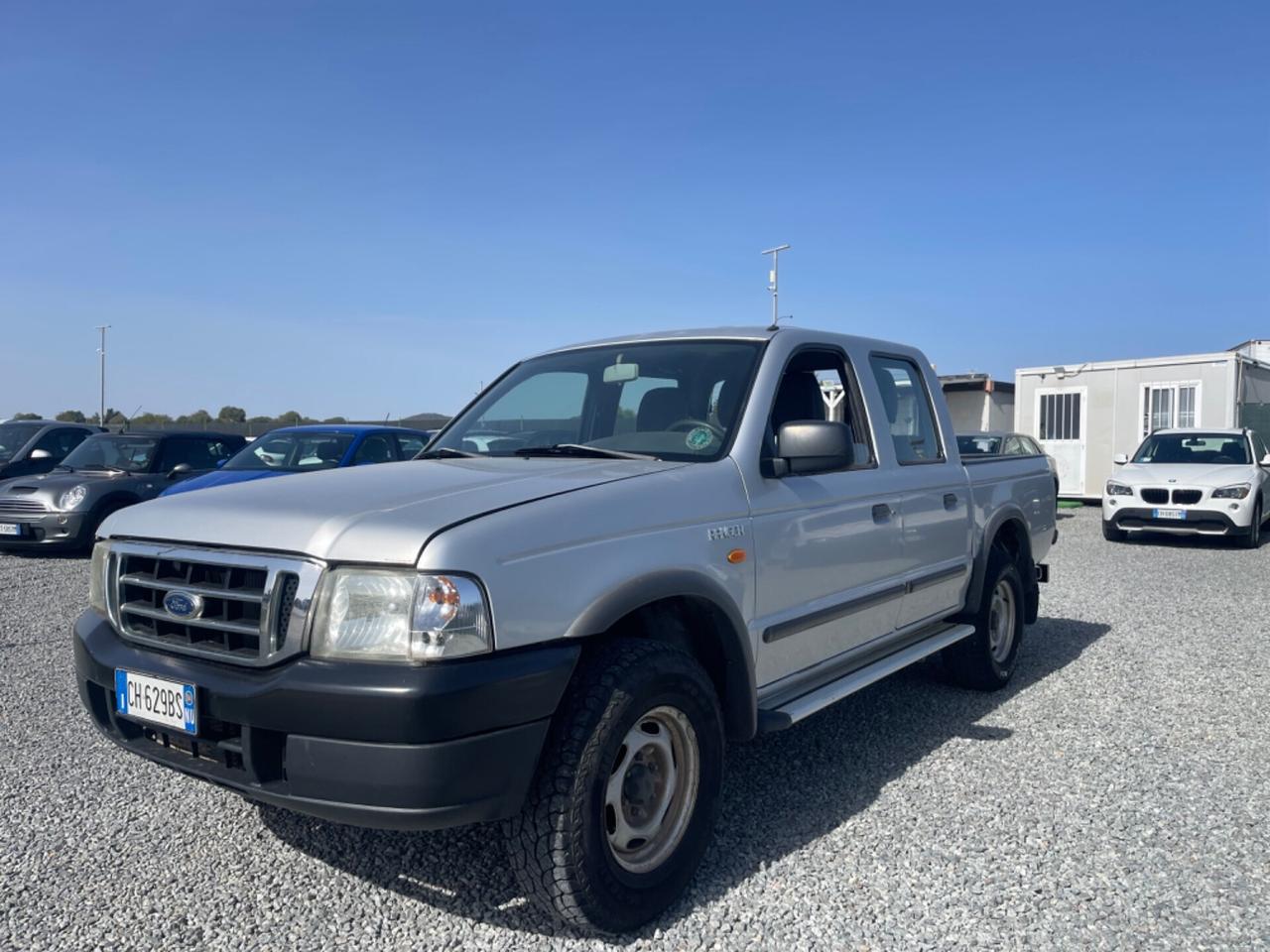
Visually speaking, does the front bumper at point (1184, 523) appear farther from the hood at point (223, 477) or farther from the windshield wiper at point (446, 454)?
the windshield wiper at point (446, 454)

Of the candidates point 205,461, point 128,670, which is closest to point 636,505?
point 128,670

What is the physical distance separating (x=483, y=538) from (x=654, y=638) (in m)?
0.77

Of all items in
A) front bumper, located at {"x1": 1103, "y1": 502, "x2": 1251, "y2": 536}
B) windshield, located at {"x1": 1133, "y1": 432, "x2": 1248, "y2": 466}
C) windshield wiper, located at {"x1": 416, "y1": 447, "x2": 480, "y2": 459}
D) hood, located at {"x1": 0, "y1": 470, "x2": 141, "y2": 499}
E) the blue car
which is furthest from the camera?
windshield, located at {"x1": 1133, "y1": 432, "x2": 1248, "y2": 466}

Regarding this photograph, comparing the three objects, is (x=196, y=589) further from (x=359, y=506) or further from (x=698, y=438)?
(x=698, y=438)

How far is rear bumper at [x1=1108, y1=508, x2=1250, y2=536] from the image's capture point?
12242 mm

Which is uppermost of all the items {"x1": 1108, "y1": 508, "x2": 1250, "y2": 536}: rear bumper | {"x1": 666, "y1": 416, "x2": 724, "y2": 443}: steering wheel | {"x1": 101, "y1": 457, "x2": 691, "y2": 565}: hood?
{"x1": 666, "y1": 416, "x2": 724, "y2": 443}: steering wheel

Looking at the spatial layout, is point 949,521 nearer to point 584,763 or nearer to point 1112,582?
point 584,763

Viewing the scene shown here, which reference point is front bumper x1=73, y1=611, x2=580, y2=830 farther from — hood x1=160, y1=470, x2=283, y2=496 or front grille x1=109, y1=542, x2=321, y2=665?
hood x1=160, y1=470, x2=283, y2=496

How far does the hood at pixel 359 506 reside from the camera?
2521mm

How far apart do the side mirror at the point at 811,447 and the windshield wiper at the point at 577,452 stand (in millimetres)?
481

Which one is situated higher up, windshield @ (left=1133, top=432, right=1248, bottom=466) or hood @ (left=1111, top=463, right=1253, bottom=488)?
windshield @ (left=1133, top=432, right=1248, bottom=466)

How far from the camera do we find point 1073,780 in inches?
159

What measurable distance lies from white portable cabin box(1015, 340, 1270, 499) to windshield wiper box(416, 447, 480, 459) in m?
16.5

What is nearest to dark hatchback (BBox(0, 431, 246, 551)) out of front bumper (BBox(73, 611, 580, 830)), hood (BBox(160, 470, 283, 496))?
hood (BBox(160, 470, 283, 496))
